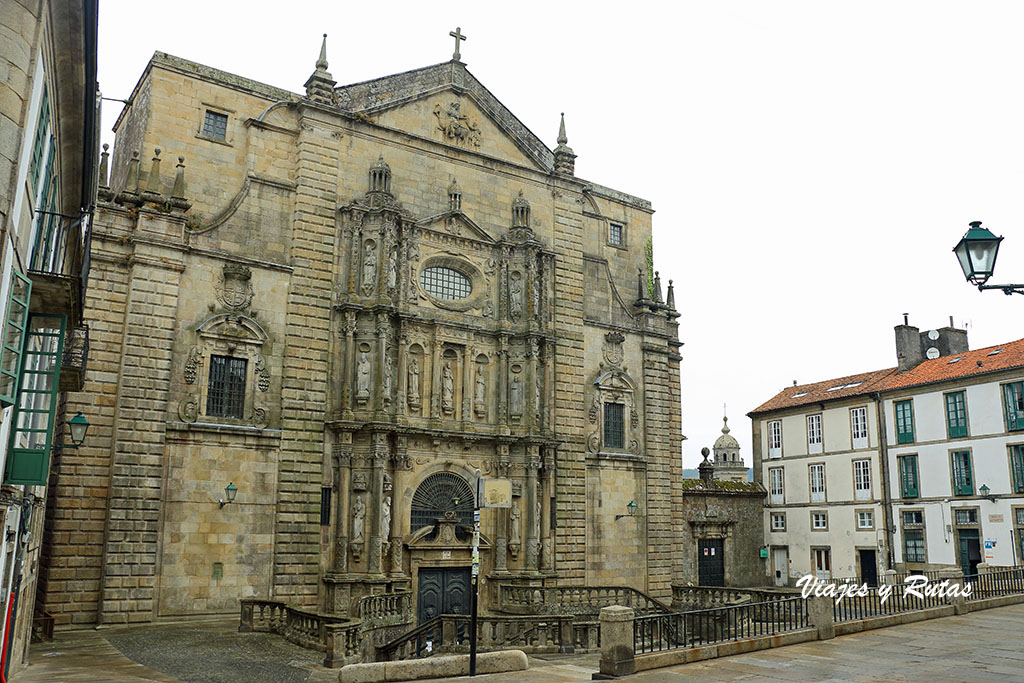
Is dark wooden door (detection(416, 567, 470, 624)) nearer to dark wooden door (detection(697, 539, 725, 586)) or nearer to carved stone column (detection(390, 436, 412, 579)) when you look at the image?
carved stone column (detection(390, 436, 412, 579))

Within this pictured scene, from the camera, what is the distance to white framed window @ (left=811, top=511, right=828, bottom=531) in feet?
135

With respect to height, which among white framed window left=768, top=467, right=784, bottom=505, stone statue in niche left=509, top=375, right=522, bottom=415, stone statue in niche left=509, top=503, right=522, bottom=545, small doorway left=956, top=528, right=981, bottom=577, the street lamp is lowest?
small doorway left=956, top=528, right=981, bottom=577

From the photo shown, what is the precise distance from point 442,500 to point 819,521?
23158 millimetres

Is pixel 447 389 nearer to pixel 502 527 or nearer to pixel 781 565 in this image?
pixel 502 527

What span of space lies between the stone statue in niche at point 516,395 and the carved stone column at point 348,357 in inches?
225

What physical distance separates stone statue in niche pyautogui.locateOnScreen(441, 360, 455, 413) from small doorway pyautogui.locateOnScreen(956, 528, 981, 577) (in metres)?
Answer: 23.0

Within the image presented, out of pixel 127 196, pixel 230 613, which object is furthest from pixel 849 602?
pixel 127 196

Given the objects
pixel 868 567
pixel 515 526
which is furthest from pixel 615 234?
pixel 868 567

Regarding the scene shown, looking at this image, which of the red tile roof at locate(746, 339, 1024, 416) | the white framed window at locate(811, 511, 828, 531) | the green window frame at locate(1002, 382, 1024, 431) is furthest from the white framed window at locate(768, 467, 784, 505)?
the green window frame at locate(1002, 382, 1024, 431)

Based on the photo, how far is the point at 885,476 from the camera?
3869cm

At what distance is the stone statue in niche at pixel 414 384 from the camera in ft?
86.7

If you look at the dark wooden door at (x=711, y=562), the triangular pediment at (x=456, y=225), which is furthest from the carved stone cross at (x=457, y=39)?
the dark wooden door at (x=711, y=562)

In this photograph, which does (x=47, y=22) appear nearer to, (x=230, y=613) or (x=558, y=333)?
(x=230, y=613)

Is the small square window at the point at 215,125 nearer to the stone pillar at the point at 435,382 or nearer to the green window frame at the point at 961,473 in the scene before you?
the stone pillar at the point at 435,382
